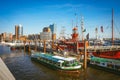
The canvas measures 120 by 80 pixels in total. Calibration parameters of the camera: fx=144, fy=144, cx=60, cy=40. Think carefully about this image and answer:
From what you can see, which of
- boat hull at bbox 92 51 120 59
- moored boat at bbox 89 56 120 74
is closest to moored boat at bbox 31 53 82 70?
moored boat at bbox 89 56 120 74

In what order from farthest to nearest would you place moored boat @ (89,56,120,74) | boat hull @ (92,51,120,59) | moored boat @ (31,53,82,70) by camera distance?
boat hull @ (92,51,120,59) → moored boat @ (31,53,82,70) → moored boat @ (89,56,120,74)

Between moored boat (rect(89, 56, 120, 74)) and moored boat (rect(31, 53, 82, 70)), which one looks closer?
moored boat (rect(89, 56, 120, 74))

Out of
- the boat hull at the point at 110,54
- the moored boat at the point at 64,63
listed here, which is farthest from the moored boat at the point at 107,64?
the boat hull at the point at 110,54

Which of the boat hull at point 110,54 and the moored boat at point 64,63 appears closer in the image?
the moored boat at point 64,63

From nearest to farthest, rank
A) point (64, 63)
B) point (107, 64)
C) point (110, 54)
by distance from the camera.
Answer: point (64, 63) → point (107, 64) → point (110, 54)

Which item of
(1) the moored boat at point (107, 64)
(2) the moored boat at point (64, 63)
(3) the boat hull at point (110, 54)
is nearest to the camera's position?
(1) the moored boat at point (107, 64)

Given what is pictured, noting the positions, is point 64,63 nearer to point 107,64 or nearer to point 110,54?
point 107,64

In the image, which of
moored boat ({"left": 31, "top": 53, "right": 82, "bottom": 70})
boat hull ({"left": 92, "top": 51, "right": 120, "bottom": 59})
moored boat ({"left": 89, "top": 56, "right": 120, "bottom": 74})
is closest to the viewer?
moored boat ({"left": 89, "top": 56, "right": 120, "bottom": 74})

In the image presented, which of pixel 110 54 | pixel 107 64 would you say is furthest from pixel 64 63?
pixel 110 54

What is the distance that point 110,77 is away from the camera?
37.2m

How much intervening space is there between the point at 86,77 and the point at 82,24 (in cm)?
4774

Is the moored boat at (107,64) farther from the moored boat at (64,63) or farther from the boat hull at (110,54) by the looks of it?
the boat hull at (110,54)

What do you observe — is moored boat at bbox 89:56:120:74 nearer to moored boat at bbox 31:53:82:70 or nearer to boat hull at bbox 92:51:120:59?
moored boat at bbox 31:53:82:70

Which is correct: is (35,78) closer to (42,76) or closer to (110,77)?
(42,76)
